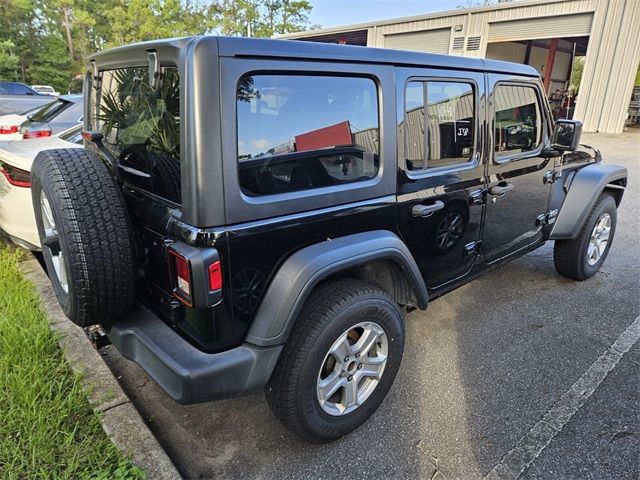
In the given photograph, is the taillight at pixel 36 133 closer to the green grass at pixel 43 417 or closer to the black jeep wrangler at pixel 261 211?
the green grass at pixel 43 417

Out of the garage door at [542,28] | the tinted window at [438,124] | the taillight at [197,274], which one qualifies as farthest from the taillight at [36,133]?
the garage door at [542,28]

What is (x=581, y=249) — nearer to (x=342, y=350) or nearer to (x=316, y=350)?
(x=342, y=350)

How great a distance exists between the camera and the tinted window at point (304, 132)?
1707 mm

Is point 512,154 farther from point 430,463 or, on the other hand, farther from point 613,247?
point 613,247

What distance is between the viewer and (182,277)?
169 cm

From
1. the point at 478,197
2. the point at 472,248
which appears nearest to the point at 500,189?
the point at 478,197

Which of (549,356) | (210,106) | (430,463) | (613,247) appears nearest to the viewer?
(210,106)

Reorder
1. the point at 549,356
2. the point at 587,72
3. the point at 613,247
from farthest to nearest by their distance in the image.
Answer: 1. the point at 587,72
2. the point at 613,247
3. the point at 549,356

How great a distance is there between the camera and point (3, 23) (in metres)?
35.6

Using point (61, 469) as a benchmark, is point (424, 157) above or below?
above

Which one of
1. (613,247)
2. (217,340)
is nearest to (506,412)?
(217,340)

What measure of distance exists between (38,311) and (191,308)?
77.0 inches

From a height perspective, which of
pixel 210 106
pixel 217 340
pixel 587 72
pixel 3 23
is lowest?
pixel 217 340

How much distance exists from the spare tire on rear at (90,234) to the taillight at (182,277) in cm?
26
